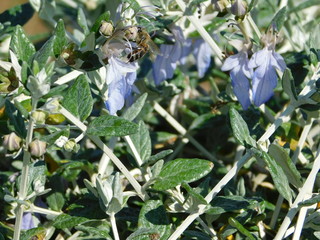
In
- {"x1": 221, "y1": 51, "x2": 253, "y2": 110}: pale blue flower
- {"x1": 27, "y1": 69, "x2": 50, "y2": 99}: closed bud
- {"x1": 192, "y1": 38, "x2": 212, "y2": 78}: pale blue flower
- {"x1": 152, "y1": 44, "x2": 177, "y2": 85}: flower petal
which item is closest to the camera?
{"x1": 27, "y1": 69, "x2": 50, "y2": 99}: closed bud

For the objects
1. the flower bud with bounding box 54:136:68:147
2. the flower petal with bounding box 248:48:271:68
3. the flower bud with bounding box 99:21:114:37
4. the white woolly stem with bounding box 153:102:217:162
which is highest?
the flower bud with bounding box 99:21:114:37

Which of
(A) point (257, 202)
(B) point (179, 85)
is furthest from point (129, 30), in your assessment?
(B) point (179, 85)

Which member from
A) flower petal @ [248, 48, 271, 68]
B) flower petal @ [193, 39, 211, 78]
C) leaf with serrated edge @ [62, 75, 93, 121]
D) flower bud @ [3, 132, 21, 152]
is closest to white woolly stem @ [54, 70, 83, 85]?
leaf with serrated edge @ [62, 75, 93, 121]

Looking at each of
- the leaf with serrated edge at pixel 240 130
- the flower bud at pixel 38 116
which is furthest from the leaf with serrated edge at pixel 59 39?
the leaf with serrated edge at pixel 240 130

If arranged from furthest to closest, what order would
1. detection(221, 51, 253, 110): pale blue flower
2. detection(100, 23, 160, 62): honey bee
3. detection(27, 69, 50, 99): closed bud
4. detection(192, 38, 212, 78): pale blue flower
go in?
detection(192, 38, 212, 78): pale blue flower
detection(221, 51, 253, 110): pale blue flower
detection(100, 23, 160, 62): honey bee
detection(27, 69, 50, 99): closed bud

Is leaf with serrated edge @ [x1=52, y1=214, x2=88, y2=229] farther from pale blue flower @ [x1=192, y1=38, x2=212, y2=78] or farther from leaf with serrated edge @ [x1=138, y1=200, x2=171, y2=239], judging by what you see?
pale blue flower @ [x1=192, y1=38, x2=212, y2=78]

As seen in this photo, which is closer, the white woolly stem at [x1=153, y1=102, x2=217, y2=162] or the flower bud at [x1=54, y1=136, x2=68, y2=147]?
the flower bud at [x1=54, y1=136, x2=68, y2=147]

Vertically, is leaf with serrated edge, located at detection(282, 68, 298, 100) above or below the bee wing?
below
